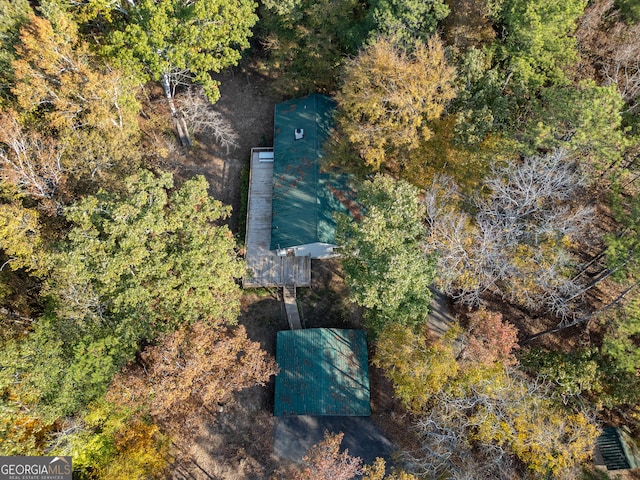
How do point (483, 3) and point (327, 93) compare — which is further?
point (327, 93)

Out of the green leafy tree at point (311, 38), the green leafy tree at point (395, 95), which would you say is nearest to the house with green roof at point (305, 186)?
the green leafy tree at point (311, 38)

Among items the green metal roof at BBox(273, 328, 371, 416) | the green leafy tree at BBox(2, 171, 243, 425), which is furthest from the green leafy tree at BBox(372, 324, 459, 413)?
the green leafy tree at BBox(2, 171, 243, 425)

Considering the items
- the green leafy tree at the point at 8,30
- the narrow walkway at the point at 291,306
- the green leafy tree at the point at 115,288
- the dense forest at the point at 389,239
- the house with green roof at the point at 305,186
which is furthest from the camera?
the narrow walkway at the point at 291,306

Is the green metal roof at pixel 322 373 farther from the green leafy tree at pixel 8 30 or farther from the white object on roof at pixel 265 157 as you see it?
the green leafy tree at pixel 8 30

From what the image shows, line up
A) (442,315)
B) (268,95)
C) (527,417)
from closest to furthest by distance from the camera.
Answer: (527,417) → (442,315) → (268,95)

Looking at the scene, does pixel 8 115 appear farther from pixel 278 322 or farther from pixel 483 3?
pixel 483 3

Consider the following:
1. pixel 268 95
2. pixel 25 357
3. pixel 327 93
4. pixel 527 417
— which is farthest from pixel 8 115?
pixel 527 417
